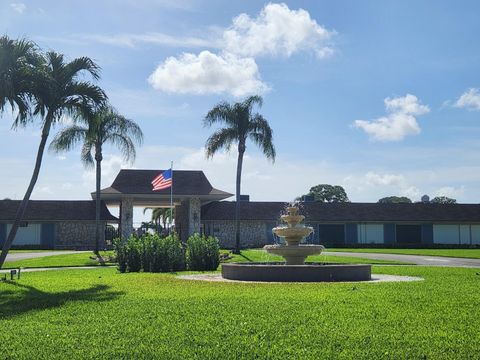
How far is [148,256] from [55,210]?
29.0 m

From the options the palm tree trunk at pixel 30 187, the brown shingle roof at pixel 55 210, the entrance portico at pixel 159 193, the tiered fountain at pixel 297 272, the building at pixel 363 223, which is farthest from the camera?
the building at pixel 363 223

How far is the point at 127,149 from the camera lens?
116 feet

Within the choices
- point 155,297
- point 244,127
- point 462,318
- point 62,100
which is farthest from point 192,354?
point 244,127

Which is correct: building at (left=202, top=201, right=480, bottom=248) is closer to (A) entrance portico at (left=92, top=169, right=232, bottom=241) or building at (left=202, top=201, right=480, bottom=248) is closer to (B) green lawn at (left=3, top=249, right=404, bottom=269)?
(A) entrance portico at (left=92, top=169, right=232, bottom=241)

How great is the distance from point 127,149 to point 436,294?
2594cm

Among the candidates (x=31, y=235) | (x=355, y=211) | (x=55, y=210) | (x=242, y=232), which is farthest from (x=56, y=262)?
(x=355, y=211)

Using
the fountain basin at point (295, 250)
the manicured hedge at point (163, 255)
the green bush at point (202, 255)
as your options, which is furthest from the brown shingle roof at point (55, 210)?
the fountain basin at point (295, 250)

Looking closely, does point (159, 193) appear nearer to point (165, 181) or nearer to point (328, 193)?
point (165, 181)

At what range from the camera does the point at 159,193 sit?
4431cm

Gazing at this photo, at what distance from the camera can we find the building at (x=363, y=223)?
49.9 m

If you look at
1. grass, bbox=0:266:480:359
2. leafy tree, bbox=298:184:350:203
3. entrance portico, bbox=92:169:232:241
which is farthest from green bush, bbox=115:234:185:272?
leafy tree, bbox=298:184:350:203

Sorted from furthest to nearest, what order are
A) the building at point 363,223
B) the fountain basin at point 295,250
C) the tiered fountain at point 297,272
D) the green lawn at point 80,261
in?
the building at point 363,223
the green lawn at point 80,261
the fountain basin at point 295,250
the tiered fountain at point 297,272

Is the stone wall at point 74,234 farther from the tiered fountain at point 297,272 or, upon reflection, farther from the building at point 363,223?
the tiered fountain at point 297,272

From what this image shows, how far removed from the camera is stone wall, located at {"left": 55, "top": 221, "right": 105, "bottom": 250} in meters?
48.3
